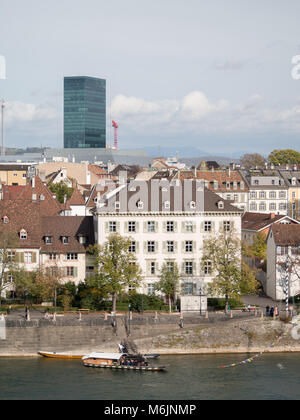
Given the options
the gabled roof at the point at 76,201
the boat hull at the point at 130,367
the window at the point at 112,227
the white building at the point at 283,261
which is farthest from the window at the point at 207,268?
the gabled roof at the point at 76,201

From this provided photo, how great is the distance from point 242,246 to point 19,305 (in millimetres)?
20978

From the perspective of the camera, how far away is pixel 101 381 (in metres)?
56.7

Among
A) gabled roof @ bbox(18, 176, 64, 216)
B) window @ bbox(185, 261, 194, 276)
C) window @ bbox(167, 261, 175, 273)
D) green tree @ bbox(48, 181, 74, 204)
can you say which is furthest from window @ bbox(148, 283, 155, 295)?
green tree @ bbox(48, 181, 74, 204)

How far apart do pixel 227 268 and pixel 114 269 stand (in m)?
9.81

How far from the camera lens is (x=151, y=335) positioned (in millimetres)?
66125

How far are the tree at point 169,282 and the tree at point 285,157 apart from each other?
343 ft

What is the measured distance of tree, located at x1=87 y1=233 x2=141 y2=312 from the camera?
70.5m

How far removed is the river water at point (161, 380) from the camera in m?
53.0

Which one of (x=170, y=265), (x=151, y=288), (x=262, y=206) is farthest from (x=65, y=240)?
(x=262, y=206)

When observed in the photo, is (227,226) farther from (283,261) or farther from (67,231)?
(67,231)

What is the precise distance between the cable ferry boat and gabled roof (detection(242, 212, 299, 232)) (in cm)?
3314

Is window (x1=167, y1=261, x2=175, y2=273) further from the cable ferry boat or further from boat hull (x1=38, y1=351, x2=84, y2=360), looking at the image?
the cable ferry boat

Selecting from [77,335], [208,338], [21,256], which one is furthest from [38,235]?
[208,338]

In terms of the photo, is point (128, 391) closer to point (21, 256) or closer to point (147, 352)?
point (147, 352)
